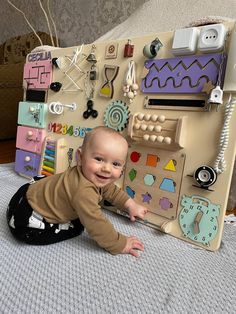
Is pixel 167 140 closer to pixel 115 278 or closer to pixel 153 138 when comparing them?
pixel 153 138

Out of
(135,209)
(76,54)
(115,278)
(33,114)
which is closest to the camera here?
(115,278)

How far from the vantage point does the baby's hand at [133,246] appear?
0.64 meters

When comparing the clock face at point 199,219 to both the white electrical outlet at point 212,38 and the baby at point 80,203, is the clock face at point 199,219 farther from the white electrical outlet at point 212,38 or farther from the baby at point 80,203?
the white electrical outlet at point 212,38

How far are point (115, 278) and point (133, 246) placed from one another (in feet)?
0.36

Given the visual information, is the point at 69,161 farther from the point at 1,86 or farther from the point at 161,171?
the point at 1,86

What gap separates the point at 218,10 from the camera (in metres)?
0.97

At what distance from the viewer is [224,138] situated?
0.62 metres

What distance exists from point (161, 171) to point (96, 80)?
0.36 meters

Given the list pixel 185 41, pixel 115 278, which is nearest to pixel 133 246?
pixel 115 278

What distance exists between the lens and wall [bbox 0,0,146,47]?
1515mm

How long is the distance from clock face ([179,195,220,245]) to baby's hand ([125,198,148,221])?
11 centimetres

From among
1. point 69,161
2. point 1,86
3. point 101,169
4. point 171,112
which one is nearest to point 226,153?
point 171,112

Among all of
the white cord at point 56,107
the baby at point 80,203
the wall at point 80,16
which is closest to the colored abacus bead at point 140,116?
the baby at point 80,203

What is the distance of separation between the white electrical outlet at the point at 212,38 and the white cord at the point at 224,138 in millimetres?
115
